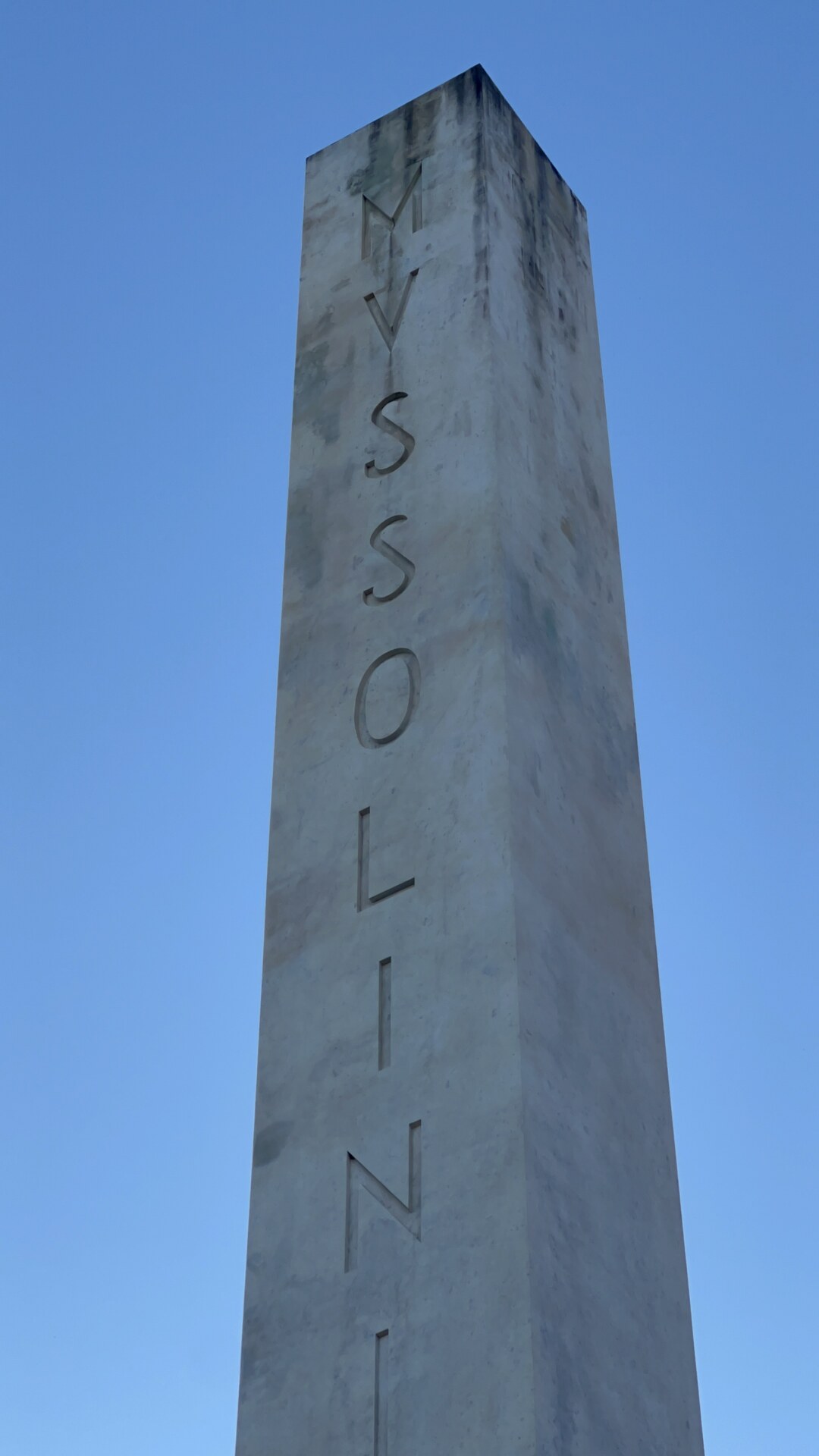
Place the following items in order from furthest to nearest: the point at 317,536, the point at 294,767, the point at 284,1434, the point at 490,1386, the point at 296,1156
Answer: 1. the point at 317,536
2. the point at 294,767
3. the point at 296,1156
4. the point at 284,1434
5. the point at 490,1386

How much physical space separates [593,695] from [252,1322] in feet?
15.8

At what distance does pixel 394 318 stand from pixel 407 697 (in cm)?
357

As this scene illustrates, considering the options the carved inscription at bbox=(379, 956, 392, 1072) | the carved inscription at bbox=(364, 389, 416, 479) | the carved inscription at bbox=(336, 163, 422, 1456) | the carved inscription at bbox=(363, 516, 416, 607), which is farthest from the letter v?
the carved inscription at bbox=(379, 956, 392, 1072)

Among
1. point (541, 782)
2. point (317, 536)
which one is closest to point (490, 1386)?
point (541, 782)

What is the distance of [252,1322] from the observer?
12.0 meters

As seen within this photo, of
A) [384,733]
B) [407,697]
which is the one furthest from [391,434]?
[384,733]

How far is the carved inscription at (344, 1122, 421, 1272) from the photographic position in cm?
Answer: 1155

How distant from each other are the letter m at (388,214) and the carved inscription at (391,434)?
5.58 feet

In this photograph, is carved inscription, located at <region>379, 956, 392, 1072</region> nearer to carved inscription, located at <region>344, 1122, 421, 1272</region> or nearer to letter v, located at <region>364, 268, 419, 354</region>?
carved inscription, located at <region>344, 1122, 421, 1272</region>

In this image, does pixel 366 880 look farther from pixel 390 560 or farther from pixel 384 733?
pixel 390 560

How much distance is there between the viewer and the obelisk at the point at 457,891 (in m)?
11.2

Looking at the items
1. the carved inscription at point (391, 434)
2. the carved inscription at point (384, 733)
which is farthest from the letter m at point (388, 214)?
the carved inscription at point (391, 434)

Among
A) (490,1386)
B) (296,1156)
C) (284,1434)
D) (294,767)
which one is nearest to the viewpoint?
(490,1386)

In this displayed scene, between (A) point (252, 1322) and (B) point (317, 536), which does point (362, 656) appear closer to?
(B) point (317, 536)
